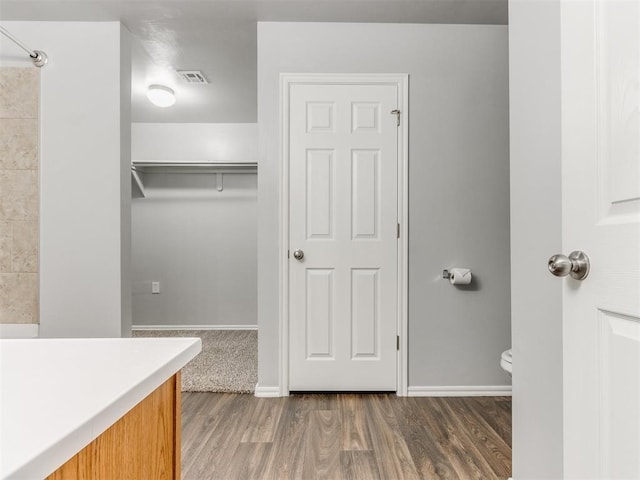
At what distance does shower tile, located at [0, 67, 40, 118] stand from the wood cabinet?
261cm

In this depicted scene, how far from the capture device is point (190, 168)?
14.1 ft

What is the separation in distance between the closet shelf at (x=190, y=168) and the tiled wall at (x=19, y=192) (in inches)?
60.9

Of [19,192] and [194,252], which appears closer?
[19,192]

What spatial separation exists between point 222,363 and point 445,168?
2.28 metres

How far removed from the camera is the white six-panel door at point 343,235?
2523 millimetres

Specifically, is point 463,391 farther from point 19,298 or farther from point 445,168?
point 19,298

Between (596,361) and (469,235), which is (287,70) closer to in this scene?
(469,235)

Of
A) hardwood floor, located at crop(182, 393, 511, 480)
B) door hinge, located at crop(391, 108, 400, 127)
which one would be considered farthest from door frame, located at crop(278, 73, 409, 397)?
hardwood floor, located at crop(182, 393, 511, 480)

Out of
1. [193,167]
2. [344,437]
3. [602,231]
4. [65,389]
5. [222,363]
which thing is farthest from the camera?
[193,167]

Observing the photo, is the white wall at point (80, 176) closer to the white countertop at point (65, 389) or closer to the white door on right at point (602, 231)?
the white countertop at point (65, 389)

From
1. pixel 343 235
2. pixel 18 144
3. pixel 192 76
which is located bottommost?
pixel 343 235

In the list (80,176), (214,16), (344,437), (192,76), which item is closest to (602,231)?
(344,437)

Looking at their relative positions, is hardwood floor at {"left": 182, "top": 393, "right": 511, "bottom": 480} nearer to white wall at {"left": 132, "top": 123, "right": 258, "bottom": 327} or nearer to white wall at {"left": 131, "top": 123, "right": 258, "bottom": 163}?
white wall at {"left": 132, "top": 123, "right": 258, "bottom": 327}

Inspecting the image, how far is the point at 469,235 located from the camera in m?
2.57
